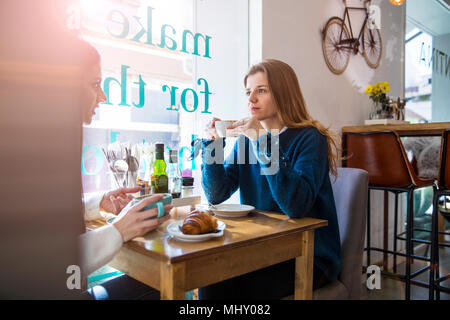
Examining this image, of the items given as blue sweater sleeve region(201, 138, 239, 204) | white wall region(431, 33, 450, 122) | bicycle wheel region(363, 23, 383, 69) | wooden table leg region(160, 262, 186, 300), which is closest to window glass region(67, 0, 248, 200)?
blue sweater sleeve region(201, 138, 239, 204)

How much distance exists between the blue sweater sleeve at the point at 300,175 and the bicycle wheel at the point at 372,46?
230cm

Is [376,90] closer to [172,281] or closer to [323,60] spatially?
[323,60]

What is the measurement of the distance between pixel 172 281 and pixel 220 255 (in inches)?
6.0

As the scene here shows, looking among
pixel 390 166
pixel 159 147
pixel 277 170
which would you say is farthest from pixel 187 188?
pixel 390 166

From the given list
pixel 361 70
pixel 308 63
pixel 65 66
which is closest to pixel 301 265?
pixel 65 66

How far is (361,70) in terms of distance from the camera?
3234mm

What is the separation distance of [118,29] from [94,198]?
0.99 meters

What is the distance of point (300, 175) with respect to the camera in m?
1.30

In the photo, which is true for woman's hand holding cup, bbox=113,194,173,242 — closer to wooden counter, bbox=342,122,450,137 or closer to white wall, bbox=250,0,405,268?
white wall, bbox=250,0,405,268

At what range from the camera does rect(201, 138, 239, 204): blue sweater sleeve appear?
154 centimetres

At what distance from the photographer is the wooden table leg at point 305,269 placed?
1.12m

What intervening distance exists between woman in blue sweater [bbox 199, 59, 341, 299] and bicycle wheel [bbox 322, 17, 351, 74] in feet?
4.57

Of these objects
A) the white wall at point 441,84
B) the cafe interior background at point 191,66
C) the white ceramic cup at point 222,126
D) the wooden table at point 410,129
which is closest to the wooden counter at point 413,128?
the wooden table at point 410,129

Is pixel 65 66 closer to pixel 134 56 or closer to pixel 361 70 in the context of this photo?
pixel 134 56
